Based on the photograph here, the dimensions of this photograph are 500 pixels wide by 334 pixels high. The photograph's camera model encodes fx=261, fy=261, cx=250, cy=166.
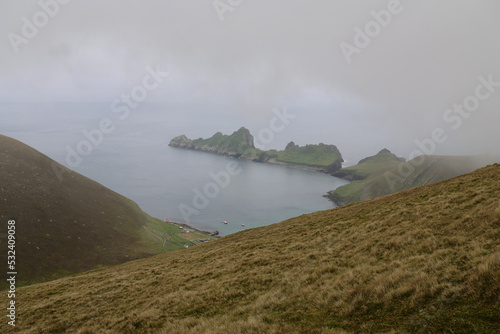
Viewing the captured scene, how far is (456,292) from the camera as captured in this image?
907 centimetres

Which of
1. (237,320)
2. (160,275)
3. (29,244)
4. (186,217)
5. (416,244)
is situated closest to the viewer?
(237,320)

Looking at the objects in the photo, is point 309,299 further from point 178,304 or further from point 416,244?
point 178,304

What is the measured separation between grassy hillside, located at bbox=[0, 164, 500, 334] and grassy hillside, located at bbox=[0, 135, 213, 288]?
52067 mm

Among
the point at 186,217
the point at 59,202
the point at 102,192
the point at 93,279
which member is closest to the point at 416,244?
the point at 93,279

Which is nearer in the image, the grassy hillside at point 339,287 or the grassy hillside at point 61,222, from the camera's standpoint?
the grassy hillside at point 339,287

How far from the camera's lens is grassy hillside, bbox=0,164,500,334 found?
9.20 metres

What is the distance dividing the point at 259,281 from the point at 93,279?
25.4 m

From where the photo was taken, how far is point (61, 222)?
3233 inches

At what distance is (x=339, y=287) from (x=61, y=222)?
3732 inches

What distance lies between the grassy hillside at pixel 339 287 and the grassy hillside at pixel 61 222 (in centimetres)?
5207

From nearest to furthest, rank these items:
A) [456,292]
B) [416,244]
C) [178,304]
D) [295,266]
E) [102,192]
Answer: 1. [456,292]
2. [416,244]
3. [178,304]
4. [295,266]
5. [102,192]

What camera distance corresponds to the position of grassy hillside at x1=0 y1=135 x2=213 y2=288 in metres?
68.0

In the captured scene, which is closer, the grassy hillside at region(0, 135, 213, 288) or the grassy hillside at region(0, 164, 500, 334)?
the grassy hillside at region(0, 164, 500, 334)

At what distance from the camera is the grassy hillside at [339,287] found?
9.20 metres
